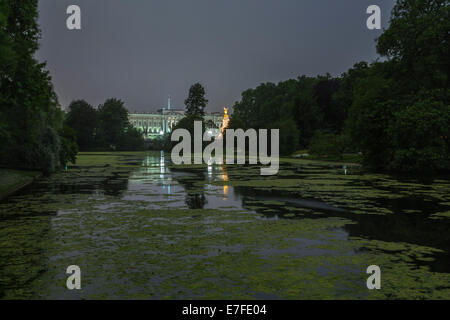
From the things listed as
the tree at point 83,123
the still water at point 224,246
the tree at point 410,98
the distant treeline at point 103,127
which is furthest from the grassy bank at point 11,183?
the tree at point 83,123

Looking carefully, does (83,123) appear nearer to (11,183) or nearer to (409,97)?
(409,97)

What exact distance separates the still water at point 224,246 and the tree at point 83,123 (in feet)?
364

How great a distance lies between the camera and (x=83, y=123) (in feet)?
410

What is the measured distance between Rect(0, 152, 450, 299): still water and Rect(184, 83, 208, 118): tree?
116043mm

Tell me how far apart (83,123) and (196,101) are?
32.1 m

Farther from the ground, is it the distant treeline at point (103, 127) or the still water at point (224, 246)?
the distant treeline at point (103, 127)

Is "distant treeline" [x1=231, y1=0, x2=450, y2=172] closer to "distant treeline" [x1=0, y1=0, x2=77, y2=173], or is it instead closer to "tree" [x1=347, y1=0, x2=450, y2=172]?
"tree" [x1=347, y1=0, x2=450, y2=172]

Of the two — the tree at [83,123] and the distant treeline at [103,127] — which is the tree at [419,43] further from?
the tree at [83,123]

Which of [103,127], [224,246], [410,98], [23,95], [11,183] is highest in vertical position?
[103,127]

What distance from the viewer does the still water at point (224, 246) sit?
6531 mm

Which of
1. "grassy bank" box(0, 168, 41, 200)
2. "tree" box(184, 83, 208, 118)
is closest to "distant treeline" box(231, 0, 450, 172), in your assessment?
"grassy bank" box(0, 168, 41, 200)

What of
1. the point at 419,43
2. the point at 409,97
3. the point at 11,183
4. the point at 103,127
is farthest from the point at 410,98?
the point at 103,127

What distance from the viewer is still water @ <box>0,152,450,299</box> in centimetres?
653

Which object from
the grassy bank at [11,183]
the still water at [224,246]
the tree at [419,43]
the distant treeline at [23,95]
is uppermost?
the tree at [419,43]
